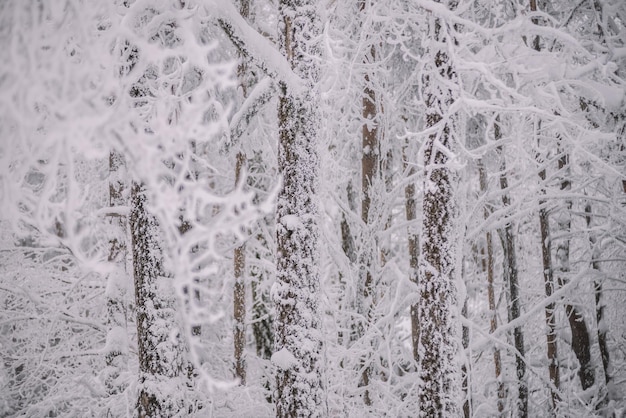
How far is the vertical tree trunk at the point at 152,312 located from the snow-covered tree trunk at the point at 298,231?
1.14 meters

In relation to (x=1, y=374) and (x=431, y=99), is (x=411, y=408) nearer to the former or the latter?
(x=431, y=99)

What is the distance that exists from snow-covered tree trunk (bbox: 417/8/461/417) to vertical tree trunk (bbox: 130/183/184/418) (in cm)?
284

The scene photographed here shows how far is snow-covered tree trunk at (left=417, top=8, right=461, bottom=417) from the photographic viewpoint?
4.70m

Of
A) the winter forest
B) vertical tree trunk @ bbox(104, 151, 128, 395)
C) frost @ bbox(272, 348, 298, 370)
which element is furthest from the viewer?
vertical tree trunk @ bbox(104, 151, 128, 395)

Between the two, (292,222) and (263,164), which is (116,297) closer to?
(292,222)

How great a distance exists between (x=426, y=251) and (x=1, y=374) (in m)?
7.24

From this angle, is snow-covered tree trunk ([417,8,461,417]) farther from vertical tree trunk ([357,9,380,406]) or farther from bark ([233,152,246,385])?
bark ([233,152,246,385])

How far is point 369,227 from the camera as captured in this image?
7.49 meters

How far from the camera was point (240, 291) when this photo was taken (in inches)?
316

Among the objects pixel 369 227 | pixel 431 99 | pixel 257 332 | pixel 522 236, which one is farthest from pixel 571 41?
pixel 522 236

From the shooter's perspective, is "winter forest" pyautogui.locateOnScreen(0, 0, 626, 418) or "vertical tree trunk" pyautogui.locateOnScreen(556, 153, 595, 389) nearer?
"winter forest" pyautogui.locateOnScreen(0, 0, 626, 418)

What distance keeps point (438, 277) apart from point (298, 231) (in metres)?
1.85

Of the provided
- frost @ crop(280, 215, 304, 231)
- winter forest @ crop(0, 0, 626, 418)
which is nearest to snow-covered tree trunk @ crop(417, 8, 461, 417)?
winter forest @ crop(0, 0, 626, 418)

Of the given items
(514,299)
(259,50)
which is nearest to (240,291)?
(259,50)
